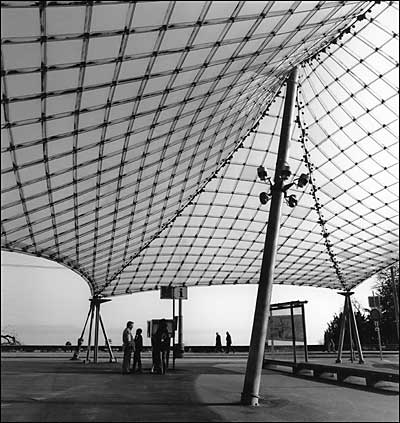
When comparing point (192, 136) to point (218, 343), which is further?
point (218, 343)

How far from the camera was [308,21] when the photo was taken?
1808 centimetres

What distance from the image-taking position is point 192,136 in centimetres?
2748

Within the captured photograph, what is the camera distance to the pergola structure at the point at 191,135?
15.2 m

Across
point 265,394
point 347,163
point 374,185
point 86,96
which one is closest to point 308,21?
point 86,96

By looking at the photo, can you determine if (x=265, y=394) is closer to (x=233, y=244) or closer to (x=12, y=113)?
(x=12, y=113)

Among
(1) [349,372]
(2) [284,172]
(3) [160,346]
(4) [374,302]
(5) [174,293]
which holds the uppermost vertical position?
(2) [284,172]

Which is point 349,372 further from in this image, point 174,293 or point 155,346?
point 174,293

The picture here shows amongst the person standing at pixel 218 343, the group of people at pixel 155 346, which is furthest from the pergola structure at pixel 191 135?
the group of people at pixel 155 346

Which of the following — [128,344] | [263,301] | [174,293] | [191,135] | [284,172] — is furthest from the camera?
[174,293]

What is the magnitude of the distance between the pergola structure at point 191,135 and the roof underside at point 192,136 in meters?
0.10

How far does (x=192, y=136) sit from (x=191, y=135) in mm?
212

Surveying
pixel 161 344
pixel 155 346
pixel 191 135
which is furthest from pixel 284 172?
pixel 155 346

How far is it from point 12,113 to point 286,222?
30997 mm

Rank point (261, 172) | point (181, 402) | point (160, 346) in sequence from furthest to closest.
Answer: point (160, 346), point (261, 172), point (181, 402)
